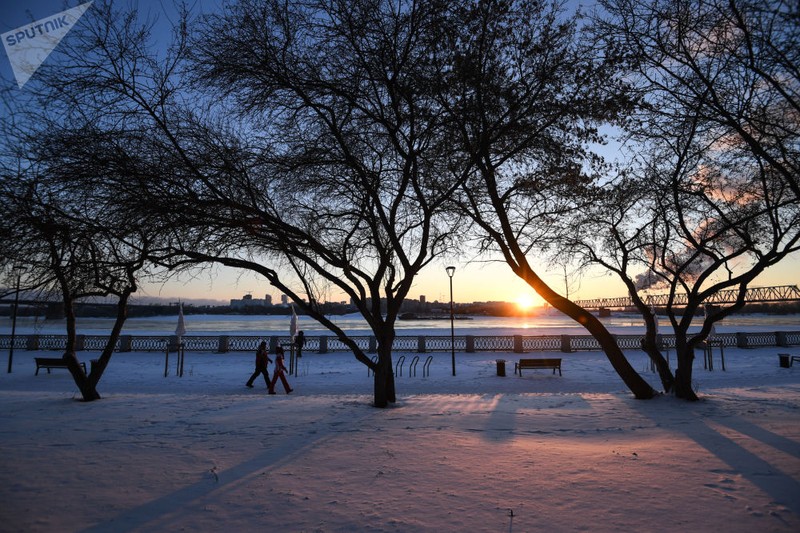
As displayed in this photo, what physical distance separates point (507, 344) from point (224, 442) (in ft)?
83.7

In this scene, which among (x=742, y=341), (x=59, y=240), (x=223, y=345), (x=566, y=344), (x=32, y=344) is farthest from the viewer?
(x=32, y=344)

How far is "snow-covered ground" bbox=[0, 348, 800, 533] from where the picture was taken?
4.00 m

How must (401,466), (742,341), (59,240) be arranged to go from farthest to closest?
1. (742,341)
2. (59,240)
3. (401,466)

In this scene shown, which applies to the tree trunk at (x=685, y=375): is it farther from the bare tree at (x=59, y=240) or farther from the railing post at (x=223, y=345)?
the railing post at (x=223, y=345)

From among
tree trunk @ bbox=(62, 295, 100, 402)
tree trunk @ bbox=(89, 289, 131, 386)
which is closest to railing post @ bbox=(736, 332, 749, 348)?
tree trunk @ bbox=(89, 289, 131, 386)

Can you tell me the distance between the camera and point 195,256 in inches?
372

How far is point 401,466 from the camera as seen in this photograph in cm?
546

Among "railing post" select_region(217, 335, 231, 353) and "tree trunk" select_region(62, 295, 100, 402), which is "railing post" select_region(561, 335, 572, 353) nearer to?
"railing post" select_region(217, 335, 231, 353)

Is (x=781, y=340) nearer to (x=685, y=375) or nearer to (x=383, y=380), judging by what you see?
(x=685, y=375)

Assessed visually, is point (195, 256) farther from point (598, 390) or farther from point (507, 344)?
point (507, 344)

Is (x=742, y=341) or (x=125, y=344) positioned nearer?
(x=125, y=344)

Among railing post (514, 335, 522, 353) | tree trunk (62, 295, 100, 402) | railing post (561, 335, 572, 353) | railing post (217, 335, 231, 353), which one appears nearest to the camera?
tree trunk (62, 295, 100, 402)

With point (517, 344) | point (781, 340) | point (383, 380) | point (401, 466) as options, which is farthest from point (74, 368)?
point (781, 340)

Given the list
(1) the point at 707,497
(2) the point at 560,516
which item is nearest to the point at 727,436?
(1) the point at 707,497
